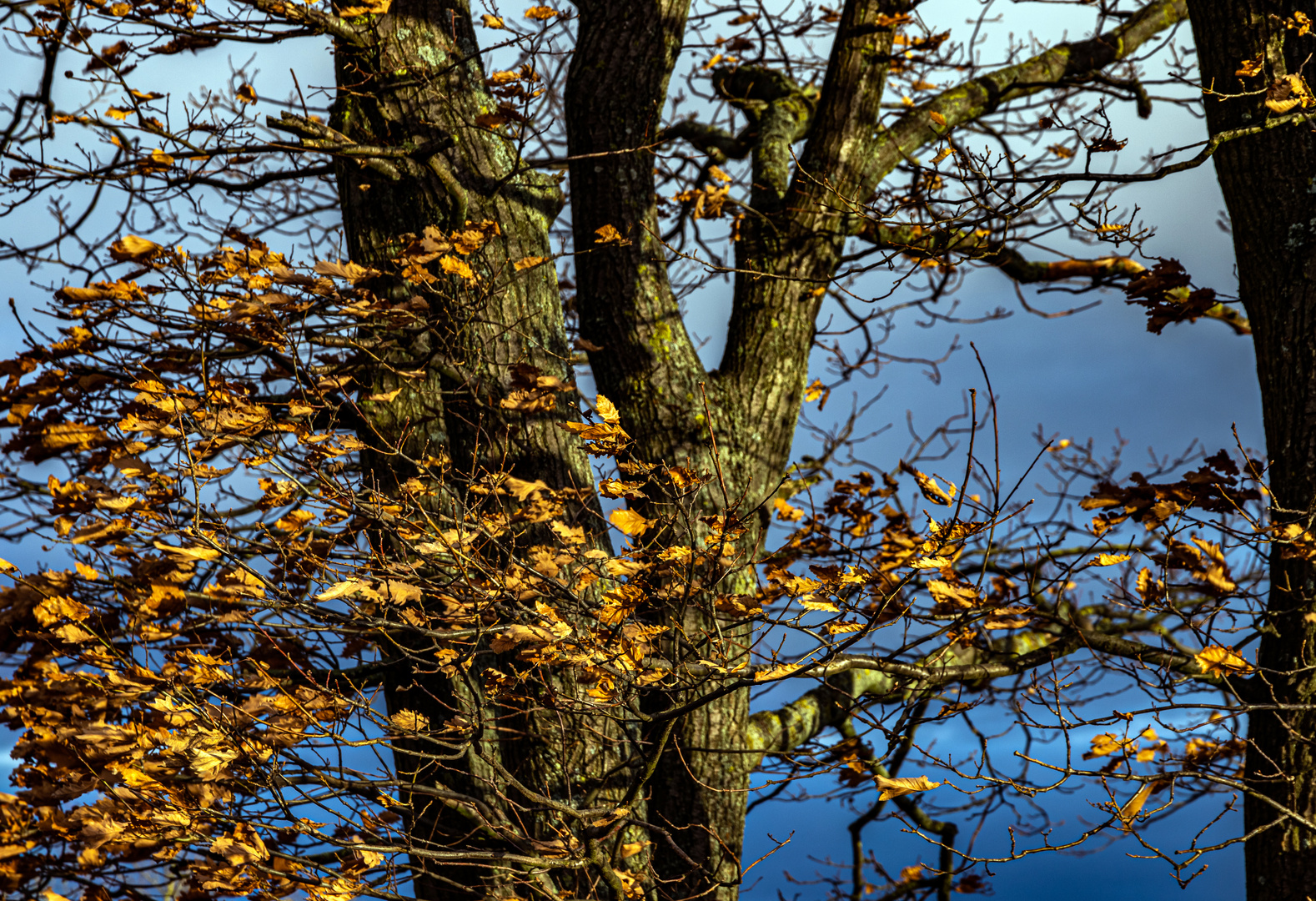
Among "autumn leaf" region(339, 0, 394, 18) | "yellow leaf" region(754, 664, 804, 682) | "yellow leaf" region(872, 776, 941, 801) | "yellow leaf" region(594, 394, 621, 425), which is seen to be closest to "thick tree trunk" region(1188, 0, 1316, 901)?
"yellow leaf" region(872, 776, 941, 801)

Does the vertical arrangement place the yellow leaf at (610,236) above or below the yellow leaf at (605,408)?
above

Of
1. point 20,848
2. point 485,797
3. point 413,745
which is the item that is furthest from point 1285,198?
point 20,848

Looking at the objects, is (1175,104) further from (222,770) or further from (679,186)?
(222,770)

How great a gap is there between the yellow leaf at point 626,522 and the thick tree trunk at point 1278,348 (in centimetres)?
310

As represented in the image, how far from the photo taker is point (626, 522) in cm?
332

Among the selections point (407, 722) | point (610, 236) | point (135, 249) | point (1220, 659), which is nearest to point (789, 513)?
point (610, 236)

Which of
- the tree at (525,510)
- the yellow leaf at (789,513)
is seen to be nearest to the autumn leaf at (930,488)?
the tree at (525,510)

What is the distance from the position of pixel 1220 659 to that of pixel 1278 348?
187 cm

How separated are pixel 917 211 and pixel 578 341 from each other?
2057mm

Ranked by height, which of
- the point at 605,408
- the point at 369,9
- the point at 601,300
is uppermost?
the point at 369,9

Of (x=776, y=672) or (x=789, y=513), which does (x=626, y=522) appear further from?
(x=789, y=513)

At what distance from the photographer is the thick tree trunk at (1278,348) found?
420 cm

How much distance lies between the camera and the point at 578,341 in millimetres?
4891

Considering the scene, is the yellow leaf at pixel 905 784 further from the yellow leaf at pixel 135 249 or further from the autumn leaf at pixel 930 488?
the yellow leaf at pixel 135 249
